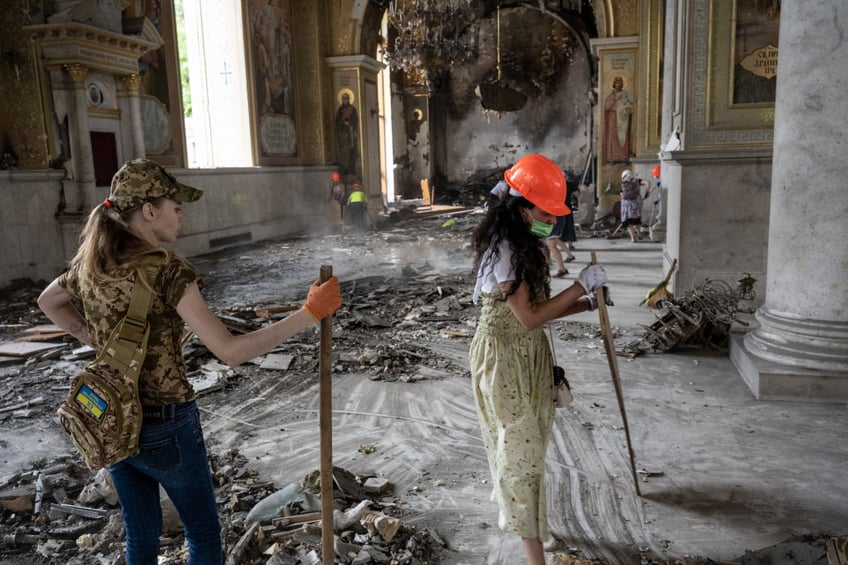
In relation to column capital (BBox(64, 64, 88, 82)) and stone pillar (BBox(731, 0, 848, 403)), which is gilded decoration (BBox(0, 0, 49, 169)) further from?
stone pillar (BBox(731, 0, 848, 403))

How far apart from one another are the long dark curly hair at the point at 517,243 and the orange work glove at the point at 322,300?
2.33 ft

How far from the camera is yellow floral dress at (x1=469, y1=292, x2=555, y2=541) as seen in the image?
264 centimetres

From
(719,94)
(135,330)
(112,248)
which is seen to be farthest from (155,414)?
(719,94)

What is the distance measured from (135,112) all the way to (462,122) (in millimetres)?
17915

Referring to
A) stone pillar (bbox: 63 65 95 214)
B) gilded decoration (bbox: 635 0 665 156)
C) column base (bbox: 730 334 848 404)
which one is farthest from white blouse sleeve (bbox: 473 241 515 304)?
gilded decoration (bbox: 635 0 665 156)

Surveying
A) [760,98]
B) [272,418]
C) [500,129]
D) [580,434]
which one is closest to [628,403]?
[580,434]

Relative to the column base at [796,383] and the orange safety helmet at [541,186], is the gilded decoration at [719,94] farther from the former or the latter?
the orange safety helmet at [541,186]

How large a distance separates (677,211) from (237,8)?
494 inches

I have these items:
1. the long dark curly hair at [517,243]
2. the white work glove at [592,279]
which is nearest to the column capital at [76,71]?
the long dark curly hair at [517,243]

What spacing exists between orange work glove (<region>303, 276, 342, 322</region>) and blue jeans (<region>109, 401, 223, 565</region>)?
53 centimetres

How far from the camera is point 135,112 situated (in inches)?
462

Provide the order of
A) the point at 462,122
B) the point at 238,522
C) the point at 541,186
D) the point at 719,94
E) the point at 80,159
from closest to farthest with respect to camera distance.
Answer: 1. the point at 541,186
2. the point at 238,522
3. the point at 719,94
4. the point at 80,159
5. the point at 462,122

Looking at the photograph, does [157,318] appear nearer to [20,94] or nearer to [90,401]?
[90,401]

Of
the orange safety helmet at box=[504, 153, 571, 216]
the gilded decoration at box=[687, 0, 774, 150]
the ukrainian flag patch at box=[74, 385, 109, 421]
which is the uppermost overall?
the gilded decoration at box=[687, 0, 774, 150]
